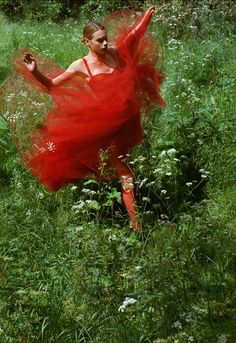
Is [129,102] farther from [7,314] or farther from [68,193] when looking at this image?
[7,314]

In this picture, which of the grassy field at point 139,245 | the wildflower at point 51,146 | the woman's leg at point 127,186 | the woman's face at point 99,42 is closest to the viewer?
the grassy field at point 139,245

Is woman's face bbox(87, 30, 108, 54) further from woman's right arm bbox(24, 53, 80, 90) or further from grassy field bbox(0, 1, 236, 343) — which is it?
grassy field bbox(0, 1, 236, 343)

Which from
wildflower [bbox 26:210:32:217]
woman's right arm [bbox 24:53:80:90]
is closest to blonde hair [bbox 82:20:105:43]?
woman's right arm [bbox 24:53:80:90]

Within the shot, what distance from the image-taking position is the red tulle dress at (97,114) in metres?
4.31

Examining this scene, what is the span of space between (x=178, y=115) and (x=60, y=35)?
17.4ft

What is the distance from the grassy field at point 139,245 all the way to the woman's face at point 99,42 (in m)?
0.87

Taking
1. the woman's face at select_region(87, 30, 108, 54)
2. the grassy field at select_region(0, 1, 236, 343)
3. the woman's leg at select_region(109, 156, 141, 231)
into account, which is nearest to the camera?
the grassy field at select_region(0, 1, 236, 343)

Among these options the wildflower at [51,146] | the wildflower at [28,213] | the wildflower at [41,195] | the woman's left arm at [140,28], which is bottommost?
the wildflower at [41,195]

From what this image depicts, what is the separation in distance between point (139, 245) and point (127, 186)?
1.59ft

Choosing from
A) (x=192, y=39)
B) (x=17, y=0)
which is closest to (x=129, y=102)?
(x=192, y=39)

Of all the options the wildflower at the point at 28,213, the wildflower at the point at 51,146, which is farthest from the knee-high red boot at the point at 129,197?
the wildflower at the point at 28,213

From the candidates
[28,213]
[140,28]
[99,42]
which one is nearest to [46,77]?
[99,42]

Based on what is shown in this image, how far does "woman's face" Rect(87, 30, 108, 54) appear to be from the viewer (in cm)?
430

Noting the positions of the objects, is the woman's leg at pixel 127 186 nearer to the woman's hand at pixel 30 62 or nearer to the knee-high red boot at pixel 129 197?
the knee-high red boot at pixel 129 197
